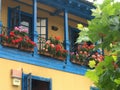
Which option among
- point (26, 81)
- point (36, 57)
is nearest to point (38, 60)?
point (36, 57)

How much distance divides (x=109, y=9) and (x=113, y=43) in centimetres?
34

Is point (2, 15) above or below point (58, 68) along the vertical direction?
above

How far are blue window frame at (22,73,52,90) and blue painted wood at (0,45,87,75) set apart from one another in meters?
0.47

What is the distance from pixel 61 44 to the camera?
47.0 ft

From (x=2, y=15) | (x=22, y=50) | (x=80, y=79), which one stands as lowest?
(x=80, y=79)

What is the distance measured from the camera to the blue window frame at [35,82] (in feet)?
40.2

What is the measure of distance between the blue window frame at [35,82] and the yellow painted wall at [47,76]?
0.15 meters

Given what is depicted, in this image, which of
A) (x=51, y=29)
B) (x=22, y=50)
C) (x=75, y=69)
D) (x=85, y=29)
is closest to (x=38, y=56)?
(x=22, y=50)

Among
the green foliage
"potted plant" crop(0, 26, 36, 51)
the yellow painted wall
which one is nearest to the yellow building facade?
the yellow painted wall

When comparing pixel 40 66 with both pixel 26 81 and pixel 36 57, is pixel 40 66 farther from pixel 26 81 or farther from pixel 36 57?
pixel 26 81

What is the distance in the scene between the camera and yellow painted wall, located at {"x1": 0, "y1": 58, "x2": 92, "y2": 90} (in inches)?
462

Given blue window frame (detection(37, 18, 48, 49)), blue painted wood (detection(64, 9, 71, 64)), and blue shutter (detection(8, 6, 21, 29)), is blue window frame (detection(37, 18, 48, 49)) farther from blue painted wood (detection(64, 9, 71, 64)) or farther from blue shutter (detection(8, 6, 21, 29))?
blue shutter (detection(8, 6, 21, 29))

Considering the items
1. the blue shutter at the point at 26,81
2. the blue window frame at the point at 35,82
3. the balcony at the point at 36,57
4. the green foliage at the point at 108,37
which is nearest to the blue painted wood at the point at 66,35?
the balcony at the point at 36,57

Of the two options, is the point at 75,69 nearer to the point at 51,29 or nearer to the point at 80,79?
the point at 80,79
